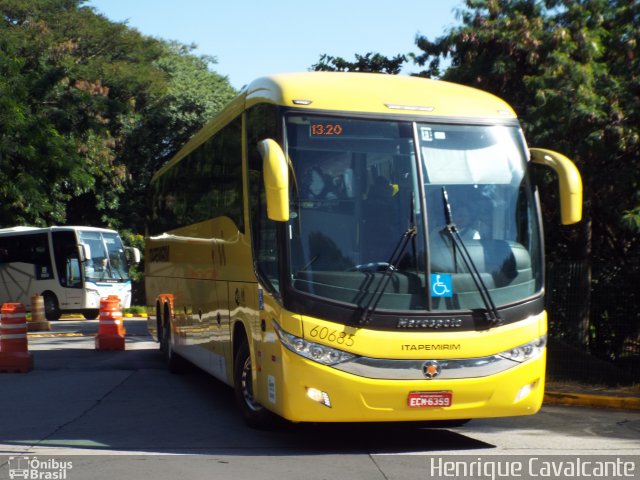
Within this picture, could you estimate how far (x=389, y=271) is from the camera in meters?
8.71

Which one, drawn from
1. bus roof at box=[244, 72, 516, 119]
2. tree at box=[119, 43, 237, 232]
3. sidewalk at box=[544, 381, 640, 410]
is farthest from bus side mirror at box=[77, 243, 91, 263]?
bus roof at box=[244, 72, 516, 119]

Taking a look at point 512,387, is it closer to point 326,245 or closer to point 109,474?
point 326,245

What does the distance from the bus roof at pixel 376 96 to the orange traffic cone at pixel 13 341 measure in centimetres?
728

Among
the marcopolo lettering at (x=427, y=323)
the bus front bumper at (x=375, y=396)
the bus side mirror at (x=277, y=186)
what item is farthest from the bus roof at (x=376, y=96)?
the bus front bumper at (x=375, y=396)

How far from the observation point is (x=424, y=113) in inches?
368

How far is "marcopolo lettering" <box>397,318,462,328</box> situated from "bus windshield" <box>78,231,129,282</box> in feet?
93.5

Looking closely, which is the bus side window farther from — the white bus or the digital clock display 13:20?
the digital clock display 13:20

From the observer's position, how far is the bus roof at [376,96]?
30.3 feet

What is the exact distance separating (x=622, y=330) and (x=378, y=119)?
8.02 m

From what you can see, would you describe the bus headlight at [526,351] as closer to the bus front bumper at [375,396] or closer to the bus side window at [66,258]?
the bus front bumper at [375,396]

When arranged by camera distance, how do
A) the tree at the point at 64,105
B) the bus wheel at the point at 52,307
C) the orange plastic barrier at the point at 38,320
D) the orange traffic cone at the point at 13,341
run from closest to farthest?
the orange traffic cone at the point at 13,341 → the tree at the point at 64,105 → the orange plastic barrier at the point at 38,320 → the bus wheel at the point at 52,307

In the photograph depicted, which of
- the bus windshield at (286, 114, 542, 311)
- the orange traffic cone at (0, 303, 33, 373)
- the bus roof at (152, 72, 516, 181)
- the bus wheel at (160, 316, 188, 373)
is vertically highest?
the bus roof at (152, 72, 516, 181)

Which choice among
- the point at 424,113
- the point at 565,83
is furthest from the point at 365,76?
the point at 565,83

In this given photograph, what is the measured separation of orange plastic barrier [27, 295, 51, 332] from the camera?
27.9 metres
